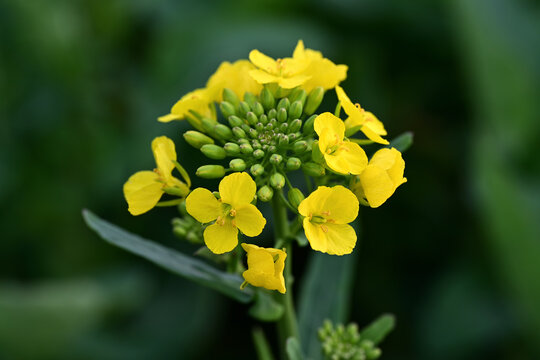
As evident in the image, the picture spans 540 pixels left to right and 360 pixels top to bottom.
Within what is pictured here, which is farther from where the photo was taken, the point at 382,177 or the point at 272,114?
the point at 272,114

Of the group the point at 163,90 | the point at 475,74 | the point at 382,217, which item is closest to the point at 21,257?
the point at 163,90

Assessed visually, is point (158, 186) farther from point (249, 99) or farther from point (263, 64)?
point (263, 64)

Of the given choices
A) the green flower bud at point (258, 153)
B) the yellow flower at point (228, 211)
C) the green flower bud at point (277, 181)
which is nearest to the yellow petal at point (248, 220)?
the yellow flower at point (228, 211)

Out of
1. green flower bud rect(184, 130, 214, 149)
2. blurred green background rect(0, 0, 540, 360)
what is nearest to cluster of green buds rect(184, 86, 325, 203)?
green flower bud rect(184, 130, 214, 149)

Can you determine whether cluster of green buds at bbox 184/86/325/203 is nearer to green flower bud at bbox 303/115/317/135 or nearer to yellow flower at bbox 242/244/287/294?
green flower bud at bbox 303/115/317/135

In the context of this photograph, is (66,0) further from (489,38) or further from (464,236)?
(464,236)

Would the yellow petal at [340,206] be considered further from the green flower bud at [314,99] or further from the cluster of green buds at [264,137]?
the green flower bud at [314,99]

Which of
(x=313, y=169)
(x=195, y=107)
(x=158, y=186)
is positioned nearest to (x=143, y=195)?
(x=158, y=186)
